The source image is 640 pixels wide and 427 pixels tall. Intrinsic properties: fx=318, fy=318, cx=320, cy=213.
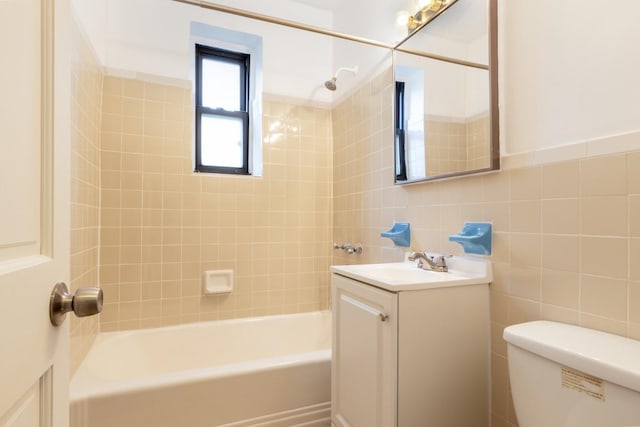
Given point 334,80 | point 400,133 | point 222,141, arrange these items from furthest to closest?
point 222,141 < point 334,80 < point 400,133

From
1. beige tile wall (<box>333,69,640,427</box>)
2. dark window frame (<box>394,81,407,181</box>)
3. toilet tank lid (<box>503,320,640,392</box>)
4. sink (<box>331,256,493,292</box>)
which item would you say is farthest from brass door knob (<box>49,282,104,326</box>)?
dark window frame (<box>394,81,407,181</box>)

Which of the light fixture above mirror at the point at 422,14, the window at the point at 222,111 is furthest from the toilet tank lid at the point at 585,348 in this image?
the window at the point at 222,111

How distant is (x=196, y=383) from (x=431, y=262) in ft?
3.65

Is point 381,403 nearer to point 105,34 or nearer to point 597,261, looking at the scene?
point 597,261

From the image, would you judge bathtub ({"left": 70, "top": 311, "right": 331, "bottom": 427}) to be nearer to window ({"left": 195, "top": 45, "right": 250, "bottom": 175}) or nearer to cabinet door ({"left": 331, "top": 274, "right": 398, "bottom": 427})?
cabinet door ({"left": 331, "top": 274, "right": 398, "bottom": 427})

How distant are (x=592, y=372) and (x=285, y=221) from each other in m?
1.84

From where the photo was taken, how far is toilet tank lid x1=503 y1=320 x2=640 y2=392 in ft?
2.02

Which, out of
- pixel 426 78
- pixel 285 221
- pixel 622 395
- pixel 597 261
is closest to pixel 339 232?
pixel 285 221

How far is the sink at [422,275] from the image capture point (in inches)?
40.8

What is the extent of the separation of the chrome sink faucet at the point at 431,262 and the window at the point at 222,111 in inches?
57.1

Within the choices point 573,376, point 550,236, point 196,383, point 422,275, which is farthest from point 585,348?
point 196,383

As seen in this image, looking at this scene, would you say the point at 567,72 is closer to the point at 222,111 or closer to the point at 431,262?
the point at 431,262

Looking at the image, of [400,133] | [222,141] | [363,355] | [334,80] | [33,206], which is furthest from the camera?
[222,141]

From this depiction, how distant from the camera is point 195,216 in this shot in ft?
6.72
